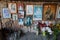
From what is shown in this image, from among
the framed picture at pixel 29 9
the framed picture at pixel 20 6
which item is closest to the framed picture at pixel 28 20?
the framed picture at pixel 29 9

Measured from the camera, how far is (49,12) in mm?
1980

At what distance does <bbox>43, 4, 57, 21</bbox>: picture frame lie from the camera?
1960mm

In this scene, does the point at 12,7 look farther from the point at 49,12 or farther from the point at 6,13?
the point at 49,12

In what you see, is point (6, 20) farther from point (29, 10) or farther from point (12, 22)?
point (29, 10)

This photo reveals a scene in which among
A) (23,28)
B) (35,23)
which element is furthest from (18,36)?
(35,23)

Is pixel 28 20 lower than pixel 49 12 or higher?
lower

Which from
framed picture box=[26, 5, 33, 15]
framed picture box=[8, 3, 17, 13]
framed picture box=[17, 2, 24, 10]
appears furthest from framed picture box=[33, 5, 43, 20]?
framed picture box=[8, 3, 17, 13]

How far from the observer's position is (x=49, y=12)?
1.98m

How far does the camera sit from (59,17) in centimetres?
202

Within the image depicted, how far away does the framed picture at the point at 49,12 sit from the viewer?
6.43 ft

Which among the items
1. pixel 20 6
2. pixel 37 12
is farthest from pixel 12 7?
pixel 37 12

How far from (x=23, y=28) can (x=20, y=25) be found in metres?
0.06

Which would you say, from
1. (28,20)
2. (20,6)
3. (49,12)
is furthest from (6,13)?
(49,12)

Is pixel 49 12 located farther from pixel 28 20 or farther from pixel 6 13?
pixel 6 13
